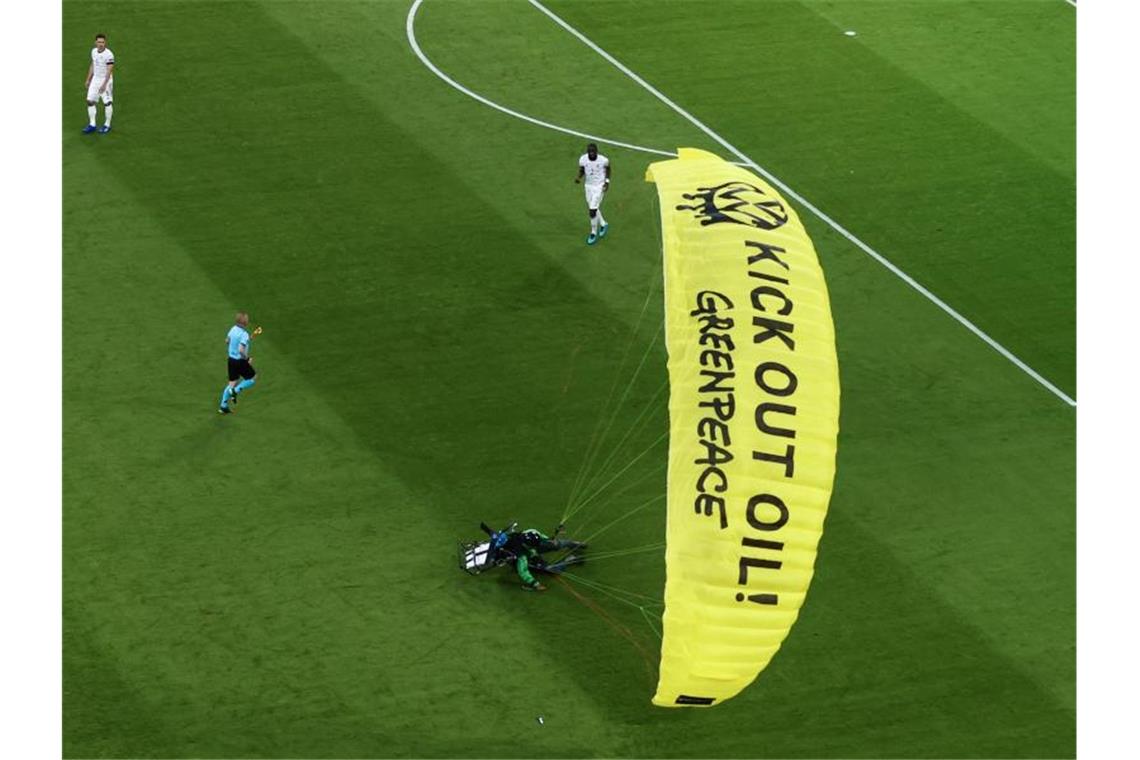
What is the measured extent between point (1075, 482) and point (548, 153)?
12.3 meters

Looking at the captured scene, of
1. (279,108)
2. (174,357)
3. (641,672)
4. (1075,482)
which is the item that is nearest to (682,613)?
(641,672)

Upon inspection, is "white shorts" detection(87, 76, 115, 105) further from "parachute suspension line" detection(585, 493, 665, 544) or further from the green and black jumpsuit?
→ the green and black jumpsuit

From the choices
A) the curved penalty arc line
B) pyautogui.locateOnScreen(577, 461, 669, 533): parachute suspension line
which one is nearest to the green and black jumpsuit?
pyautogui.locateOnScreen(577, 461, 669, 533): parachute suspension line

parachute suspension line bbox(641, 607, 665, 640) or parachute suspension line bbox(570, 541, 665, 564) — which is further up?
parachute suspension line bbox(570, 541, 665, 564)

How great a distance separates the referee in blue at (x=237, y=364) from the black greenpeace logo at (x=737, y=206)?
27.6 ft

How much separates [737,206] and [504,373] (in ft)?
27.8

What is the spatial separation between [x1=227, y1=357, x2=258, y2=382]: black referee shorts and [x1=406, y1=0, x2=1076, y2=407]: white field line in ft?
34.4

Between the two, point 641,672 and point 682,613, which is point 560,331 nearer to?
point 641,672

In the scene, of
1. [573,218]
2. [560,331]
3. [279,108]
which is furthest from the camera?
[279,108]

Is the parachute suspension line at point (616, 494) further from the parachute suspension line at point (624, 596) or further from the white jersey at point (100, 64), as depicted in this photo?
the white jersey at point (100, 64)

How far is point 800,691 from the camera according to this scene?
2991 cm

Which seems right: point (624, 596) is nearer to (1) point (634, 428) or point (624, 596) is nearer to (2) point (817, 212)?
(1) point (634, 428)

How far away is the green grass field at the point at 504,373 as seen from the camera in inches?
1174

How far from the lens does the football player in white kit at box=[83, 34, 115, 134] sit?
4212 centimetres
